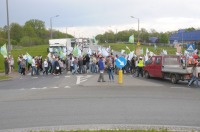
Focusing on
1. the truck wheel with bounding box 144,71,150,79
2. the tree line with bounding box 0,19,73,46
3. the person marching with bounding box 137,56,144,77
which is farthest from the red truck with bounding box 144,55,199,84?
the tree line with bounding box 0,19,73,46

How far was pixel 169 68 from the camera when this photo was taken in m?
22.3

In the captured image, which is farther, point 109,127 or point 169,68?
point 169,68

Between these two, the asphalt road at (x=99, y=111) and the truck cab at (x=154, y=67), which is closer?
the asphalt road at (x=99, y=111)

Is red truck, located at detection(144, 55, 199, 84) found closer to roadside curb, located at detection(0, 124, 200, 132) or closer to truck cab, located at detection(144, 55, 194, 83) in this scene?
truck cab, located at detection(144, 55, 194, 83)

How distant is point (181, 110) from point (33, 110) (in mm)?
4742

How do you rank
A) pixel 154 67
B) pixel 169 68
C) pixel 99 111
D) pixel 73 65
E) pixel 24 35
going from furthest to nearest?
pixel 24 35
pixel 73 65
pixel 154 67
pixel 169 68
pixel 99 111

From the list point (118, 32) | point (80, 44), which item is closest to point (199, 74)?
point (80, 44)

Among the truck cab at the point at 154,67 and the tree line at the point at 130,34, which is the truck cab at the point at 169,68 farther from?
the tree line at the point at 130,34

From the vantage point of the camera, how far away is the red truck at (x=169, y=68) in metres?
20.8

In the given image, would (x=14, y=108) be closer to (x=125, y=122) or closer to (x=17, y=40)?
(x=125, y=122)

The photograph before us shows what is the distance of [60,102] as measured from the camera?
518 inches

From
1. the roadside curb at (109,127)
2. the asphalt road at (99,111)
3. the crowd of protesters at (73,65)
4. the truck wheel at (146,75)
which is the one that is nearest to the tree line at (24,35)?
the crowd of protesters at (73,65)

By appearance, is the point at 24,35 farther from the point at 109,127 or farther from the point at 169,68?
the point at 109,127

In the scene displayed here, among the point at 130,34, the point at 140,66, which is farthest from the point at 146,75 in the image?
the point at 130,34
